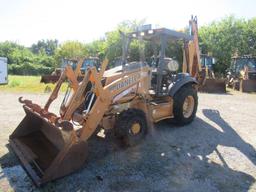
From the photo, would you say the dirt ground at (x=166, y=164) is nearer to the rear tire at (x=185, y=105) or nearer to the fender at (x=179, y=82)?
the rear tire at (x=185, y=105)

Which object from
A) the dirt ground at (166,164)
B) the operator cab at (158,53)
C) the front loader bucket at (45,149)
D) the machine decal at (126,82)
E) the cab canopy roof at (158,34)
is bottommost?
the dirt ground at (166,164)

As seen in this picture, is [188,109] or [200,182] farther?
[188,109]

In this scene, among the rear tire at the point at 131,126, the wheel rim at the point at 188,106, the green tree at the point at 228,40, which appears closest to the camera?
the rear tire at the point at 131,126

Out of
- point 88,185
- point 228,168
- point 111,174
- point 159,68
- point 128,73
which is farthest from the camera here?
point 159,68

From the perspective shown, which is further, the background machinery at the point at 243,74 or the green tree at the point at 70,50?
the green tree at the point at 70,50

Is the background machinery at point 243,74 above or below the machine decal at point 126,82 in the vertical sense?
below

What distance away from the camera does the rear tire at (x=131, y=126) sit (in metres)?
4.55

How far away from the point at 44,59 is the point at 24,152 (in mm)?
50745

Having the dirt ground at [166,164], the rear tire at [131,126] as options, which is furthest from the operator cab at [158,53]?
the rear tire at [131,126]

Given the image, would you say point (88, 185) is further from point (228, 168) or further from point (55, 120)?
point (228, 168)

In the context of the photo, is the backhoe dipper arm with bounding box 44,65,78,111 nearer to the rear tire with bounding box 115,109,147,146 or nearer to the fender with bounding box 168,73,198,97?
the rear tire with bounding box 115,109,147,146

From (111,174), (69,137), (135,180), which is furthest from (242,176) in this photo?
(69,137)

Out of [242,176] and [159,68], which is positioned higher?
[159,68]

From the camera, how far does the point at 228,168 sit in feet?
14.1
